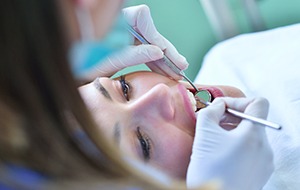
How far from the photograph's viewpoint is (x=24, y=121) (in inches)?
21.6

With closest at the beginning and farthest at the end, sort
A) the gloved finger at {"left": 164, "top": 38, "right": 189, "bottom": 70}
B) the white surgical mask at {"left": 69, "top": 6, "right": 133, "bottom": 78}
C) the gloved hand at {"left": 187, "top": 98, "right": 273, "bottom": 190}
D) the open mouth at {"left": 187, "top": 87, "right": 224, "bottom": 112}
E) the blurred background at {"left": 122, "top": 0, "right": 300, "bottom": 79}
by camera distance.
A: the white surgical mask at {"left": 69, "top": 6, "right": 133, "bottom": 78}, the gloved hand at {"left": 187, "top": 98, "right": 273, "bottom": 190}, the open mouth at {"left": 187, "top": 87, "right": 224, "bottom": 112}, the gloved finger at {"left": 164, "top": 38, "right": 189, "bottom": 70}, the blurred background at {"left": 122, "top": 0, "right": 300, "bottom": 79}

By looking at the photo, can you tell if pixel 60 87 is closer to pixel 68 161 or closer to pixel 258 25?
pixel 68 161

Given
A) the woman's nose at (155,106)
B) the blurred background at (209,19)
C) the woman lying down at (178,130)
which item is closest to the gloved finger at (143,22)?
the woman lying down at (178,130)

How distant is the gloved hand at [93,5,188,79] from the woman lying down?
0.27 feet

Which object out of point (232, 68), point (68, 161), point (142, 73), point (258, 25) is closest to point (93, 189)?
point (68, 161)

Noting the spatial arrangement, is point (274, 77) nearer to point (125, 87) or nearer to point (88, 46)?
point (125, 87)

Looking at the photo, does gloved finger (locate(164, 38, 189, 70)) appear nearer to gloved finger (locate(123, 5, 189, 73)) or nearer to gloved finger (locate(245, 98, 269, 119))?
gloved finger (locate(123, 5, 189, 73))

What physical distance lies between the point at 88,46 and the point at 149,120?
0.58 meters

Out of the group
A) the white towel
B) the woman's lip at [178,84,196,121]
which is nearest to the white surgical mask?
the woman's lip at [178,84,196,121]

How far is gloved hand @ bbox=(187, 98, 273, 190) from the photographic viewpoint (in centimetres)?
105

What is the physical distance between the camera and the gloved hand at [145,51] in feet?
4.48

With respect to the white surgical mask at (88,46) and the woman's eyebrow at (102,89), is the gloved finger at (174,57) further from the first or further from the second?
the white surgical mask at (88,46)

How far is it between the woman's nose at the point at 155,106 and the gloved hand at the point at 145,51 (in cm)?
19

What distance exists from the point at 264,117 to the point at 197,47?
1.04m
